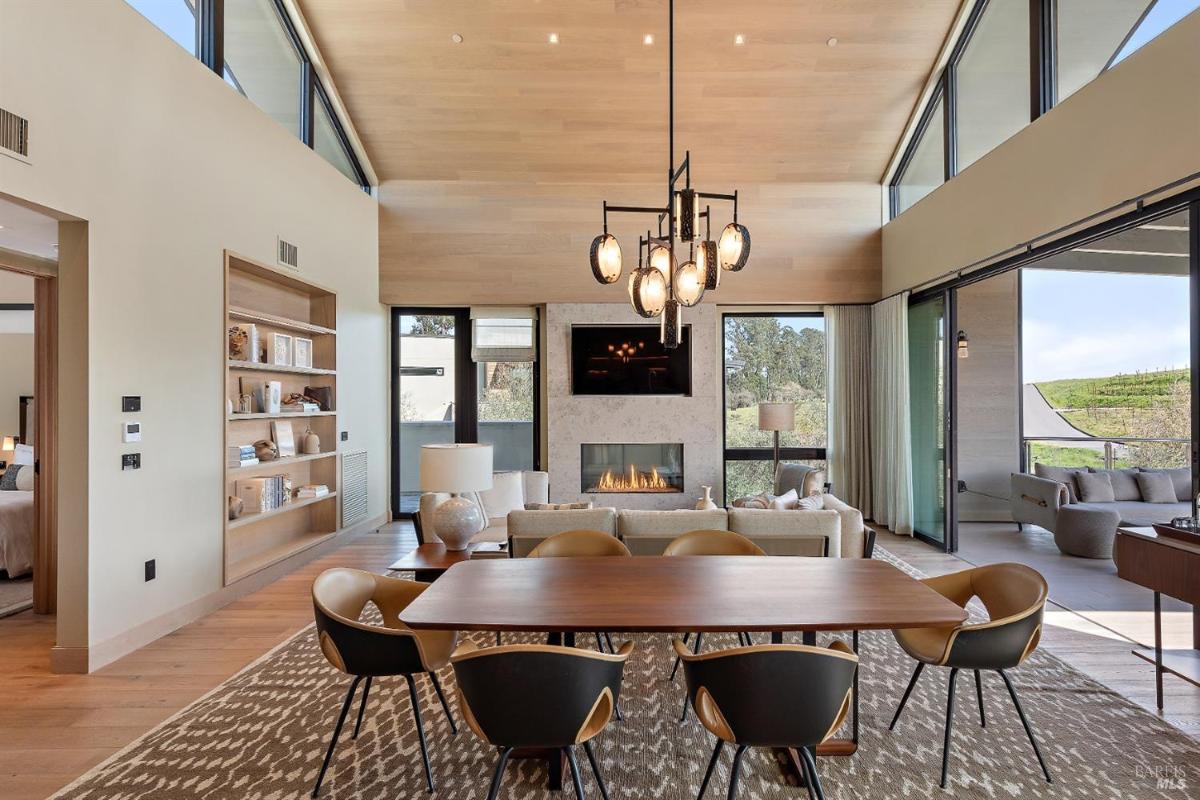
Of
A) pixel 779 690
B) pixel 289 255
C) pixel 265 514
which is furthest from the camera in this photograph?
pixel 289 255

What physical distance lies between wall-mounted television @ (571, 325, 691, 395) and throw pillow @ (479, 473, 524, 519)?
1616 millimetres

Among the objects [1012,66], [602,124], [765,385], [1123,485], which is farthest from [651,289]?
[1123,485]

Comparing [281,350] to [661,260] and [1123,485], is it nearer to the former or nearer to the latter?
[661,260]

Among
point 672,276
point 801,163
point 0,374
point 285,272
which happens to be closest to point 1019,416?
point 801,163

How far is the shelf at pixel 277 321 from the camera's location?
4438 mm

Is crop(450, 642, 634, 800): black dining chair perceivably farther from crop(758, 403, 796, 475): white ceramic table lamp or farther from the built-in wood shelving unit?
crop(758, 403, 796, 475): white ceramic table lamp

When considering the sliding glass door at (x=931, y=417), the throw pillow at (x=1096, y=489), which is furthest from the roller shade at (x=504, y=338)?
the throw pillow at (x=1096, y=489)

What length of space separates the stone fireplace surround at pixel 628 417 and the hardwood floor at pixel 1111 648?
2542mm

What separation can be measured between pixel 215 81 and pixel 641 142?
3.65m

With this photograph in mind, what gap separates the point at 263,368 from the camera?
473 cm

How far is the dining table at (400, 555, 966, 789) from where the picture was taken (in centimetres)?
195

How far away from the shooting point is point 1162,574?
109 inches

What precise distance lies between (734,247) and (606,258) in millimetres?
598

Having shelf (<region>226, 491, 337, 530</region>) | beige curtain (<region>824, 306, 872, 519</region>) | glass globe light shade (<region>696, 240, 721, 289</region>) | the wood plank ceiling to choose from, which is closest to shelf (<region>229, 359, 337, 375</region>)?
shelf (<region>226, 491, 337, 530</region>)
